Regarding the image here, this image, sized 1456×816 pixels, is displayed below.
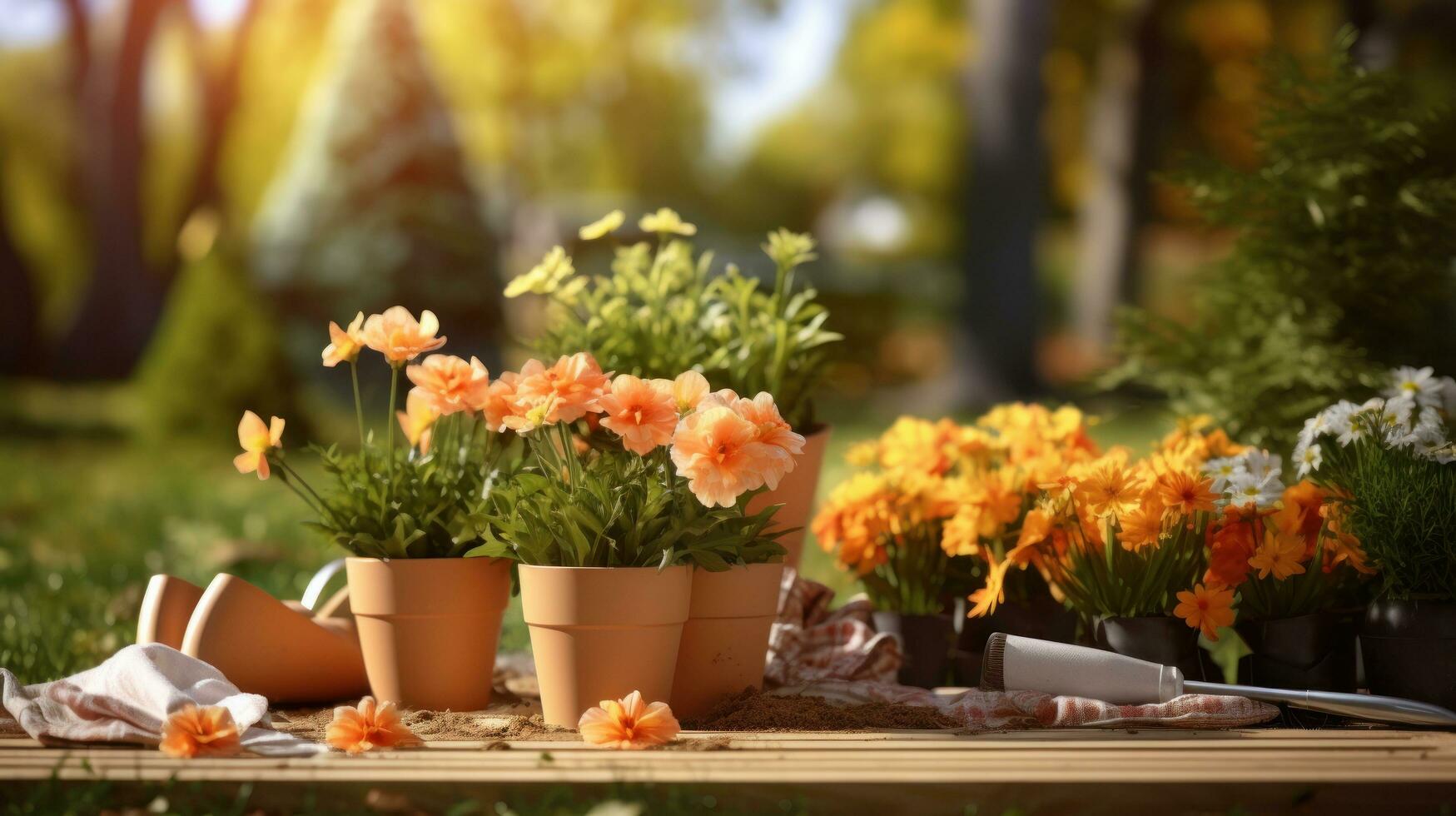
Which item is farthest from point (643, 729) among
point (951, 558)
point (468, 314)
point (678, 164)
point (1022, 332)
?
point (678, 164)

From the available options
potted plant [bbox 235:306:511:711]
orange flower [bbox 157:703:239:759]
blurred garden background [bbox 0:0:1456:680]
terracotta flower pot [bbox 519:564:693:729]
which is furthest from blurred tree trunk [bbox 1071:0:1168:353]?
orange flower [bbox 157:703:239:759]

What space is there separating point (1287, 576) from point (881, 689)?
83 cm

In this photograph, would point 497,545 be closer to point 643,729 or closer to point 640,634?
point 640,634

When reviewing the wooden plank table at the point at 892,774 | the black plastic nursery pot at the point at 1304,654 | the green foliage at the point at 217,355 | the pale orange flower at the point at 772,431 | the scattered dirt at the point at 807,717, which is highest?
the green foliage at the point at 217,355

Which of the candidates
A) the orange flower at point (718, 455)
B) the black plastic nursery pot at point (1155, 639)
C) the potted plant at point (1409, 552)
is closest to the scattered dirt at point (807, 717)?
the black plastic nursery pot at point (1155, 639)

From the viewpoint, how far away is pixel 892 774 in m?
1.99

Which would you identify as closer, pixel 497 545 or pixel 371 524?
pixel 497 545

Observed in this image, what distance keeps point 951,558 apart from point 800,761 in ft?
3.51

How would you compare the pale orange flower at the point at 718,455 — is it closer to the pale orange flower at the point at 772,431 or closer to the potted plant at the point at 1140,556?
the pale orange flower at the point at 772,431

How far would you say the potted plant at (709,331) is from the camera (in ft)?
9.66

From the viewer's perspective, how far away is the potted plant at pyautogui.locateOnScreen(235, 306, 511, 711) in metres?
2.48

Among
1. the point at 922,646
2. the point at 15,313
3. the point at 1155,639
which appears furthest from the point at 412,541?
the point at 15,313

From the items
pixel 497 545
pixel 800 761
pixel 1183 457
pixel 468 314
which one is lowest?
pixel 800 761

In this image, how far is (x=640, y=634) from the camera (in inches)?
91.0
